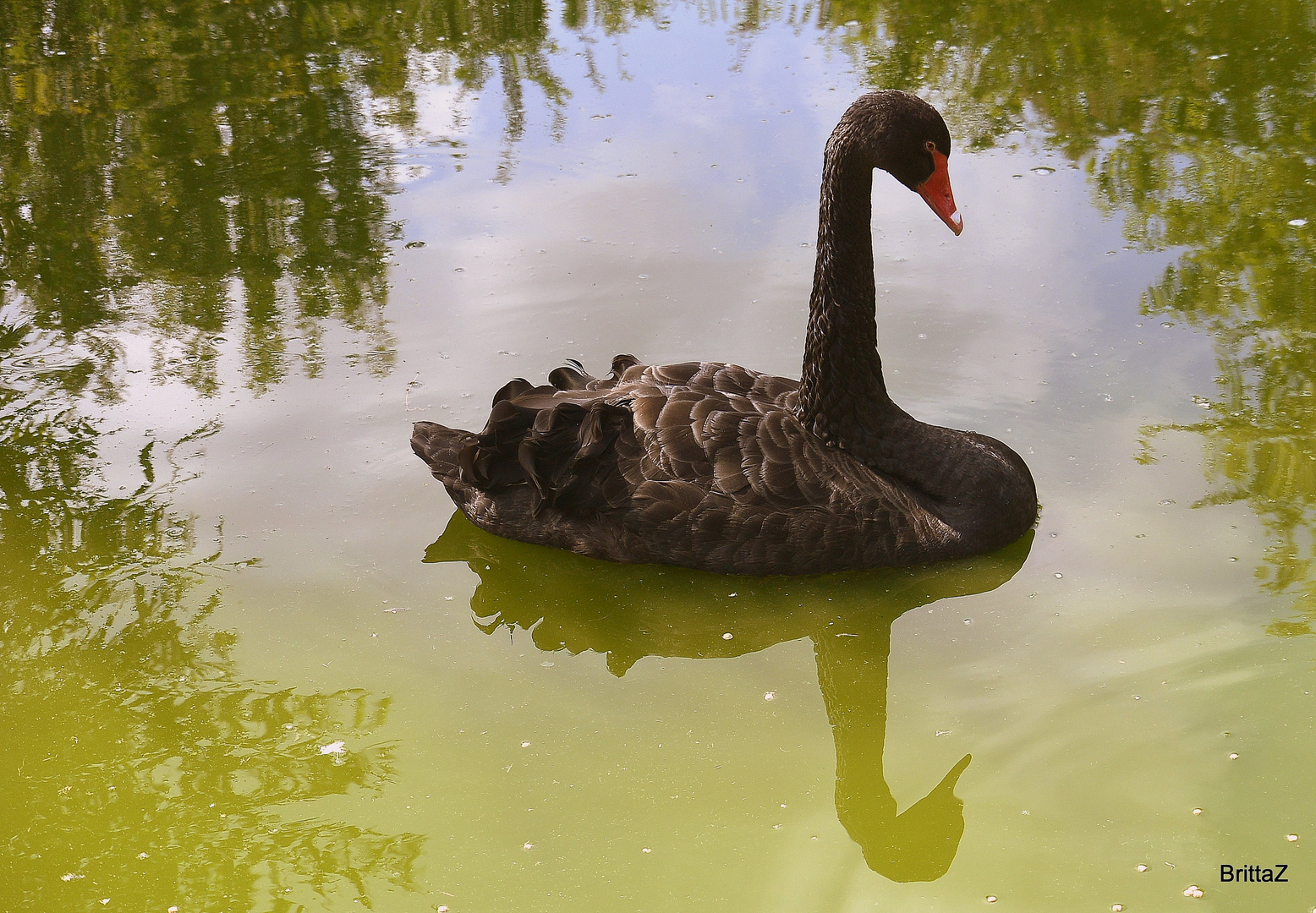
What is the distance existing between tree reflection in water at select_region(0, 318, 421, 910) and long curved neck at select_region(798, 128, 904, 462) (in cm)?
190

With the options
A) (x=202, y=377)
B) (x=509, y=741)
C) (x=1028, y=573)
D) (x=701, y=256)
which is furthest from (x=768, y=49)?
(x=509, y=741)

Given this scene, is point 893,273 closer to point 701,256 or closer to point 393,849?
point 701,256

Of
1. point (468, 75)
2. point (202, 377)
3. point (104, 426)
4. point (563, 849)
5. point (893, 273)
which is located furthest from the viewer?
point (468, 75)

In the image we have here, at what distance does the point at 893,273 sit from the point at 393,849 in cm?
406

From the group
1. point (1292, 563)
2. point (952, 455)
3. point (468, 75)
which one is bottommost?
point (1292, 563)

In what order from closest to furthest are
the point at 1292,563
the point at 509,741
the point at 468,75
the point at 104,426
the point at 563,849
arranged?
1. the point at 563,849
2. the point at 509,741
3. the point at 1292,563
4. the point at 104,426
5. the point at 468,75

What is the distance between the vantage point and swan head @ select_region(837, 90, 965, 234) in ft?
14.3

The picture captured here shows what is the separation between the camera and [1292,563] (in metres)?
4.25

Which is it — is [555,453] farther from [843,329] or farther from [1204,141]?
[1204,141]

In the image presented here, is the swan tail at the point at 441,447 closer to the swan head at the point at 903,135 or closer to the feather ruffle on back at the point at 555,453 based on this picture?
the feather ruffle on back at the point at 555,453

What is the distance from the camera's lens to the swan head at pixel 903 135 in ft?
14.3

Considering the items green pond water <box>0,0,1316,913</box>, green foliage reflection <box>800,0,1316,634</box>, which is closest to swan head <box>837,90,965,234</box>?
green pond water <box>0,0,1316,913</box>

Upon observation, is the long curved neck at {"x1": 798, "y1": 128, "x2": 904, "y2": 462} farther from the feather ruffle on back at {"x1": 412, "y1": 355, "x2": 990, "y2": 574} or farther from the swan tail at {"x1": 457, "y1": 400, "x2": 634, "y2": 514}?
the swan tail at {"x1": 457, "y1": 400, "x2": 634, "y2": 514}

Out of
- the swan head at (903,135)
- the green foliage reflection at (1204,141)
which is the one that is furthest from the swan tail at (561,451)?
the green foliage reflection at (1204,141)
